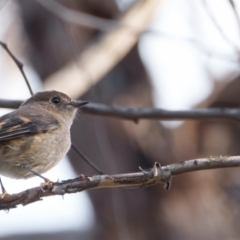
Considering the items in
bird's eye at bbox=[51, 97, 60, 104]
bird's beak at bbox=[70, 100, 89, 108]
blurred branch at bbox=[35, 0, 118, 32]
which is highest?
blurred branch at bbox=[35, 0, 118, 32]

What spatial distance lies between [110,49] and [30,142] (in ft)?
9.19

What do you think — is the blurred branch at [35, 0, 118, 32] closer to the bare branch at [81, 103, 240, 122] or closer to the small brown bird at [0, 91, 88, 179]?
the small brown bird at [0, 91, 88, 179]

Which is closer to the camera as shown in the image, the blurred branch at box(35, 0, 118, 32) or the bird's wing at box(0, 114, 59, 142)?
the bird's wing at box(0, 114, 59, 142)

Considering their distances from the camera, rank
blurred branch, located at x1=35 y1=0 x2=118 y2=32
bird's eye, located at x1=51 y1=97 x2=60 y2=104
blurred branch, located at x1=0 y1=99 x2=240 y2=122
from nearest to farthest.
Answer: blurred branch, located at x1=0 y1=99 x2=240 y2=122
bird's eye, located at x1=51 y1=97 x2=60 y2=104
blurred branch, located at x1=35 y1=0 x2=118 y2=32

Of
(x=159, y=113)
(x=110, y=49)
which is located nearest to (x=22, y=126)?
(x=159, y=113)

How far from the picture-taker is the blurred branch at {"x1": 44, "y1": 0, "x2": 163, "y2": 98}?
23.5 ft

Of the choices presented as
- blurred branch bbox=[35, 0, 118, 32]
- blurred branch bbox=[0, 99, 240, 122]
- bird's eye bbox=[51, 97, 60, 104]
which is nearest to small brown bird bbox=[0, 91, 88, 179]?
blurred branch bbox=[0, 99, 240, 122]

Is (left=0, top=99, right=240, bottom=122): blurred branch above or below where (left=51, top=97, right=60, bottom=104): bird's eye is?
below

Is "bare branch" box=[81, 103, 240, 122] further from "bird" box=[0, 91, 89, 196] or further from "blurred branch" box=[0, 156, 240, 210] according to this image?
"blurred branch" box=[0, 156, 240, 210]

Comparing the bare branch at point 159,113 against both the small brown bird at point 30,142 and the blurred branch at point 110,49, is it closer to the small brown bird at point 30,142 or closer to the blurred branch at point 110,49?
the small brown bird at point 30,142

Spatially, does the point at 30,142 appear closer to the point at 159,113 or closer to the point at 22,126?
the point at 22,126

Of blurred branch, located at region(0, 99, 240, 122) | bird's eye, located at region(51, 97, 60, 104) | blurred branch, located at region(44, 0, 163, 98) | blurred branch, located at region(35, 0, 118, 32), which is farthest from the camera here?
blurred branch, located at region(44, 0, 163, 98)

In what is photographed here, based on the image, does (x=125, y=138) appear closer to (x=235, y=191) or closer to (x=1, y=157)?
(x=235, y=191)

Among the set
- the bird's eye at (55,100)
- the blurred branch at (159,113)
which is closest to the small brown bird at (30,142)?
the blurred branch at (159,113)
